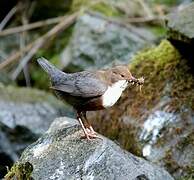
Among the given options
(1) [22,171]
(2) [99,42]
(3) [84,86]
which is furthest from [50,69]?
(2) [99,42]

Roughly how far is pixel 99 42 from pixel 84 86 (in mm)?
3715

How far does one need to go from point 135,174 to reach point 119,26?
179 inches

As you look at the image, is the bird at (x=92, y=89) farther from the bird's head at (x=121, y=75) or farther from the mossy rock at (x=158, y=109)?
the mossy rock at (x=158, y=109)

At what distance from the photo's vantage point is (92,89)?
163 inches

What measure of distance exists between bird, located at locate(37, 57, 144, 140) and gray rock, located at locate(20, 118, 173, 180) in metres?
0.16

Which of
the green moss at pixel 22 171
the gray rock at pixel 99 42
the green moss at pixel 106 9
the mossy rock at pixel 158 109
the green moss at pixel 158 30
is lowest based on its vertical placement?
the green moss at pixel 22 171

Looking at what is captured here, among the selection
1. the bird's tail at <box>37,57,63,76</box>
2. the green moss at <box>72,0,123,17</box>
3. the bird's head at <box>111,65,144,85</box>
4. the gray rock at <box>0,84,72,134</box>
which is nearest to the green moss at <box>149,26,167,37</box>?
the green moss at <box>72,0,123,17</box>

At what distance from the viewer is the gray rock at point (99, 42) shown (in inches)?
298

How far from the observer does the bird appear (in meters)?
4.10

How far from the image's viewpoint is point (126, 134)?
522 centimetres

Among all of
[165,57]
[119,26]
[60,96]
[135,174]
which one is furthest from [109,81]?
[119,26]

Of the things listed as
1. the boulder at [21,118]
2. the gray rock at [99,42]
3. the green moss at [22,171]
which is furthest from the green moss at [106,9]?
the green moss at [22,171]

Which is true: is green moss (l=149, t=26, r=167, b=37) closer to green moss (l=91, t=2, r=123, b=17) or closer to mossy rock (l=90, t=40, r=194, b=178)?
green moss (l=91, t=2, r=123, b=17)

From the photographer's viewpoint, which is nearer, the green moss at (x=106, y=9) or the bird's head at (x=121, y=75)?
the bird's head at (x=121, y=75)
